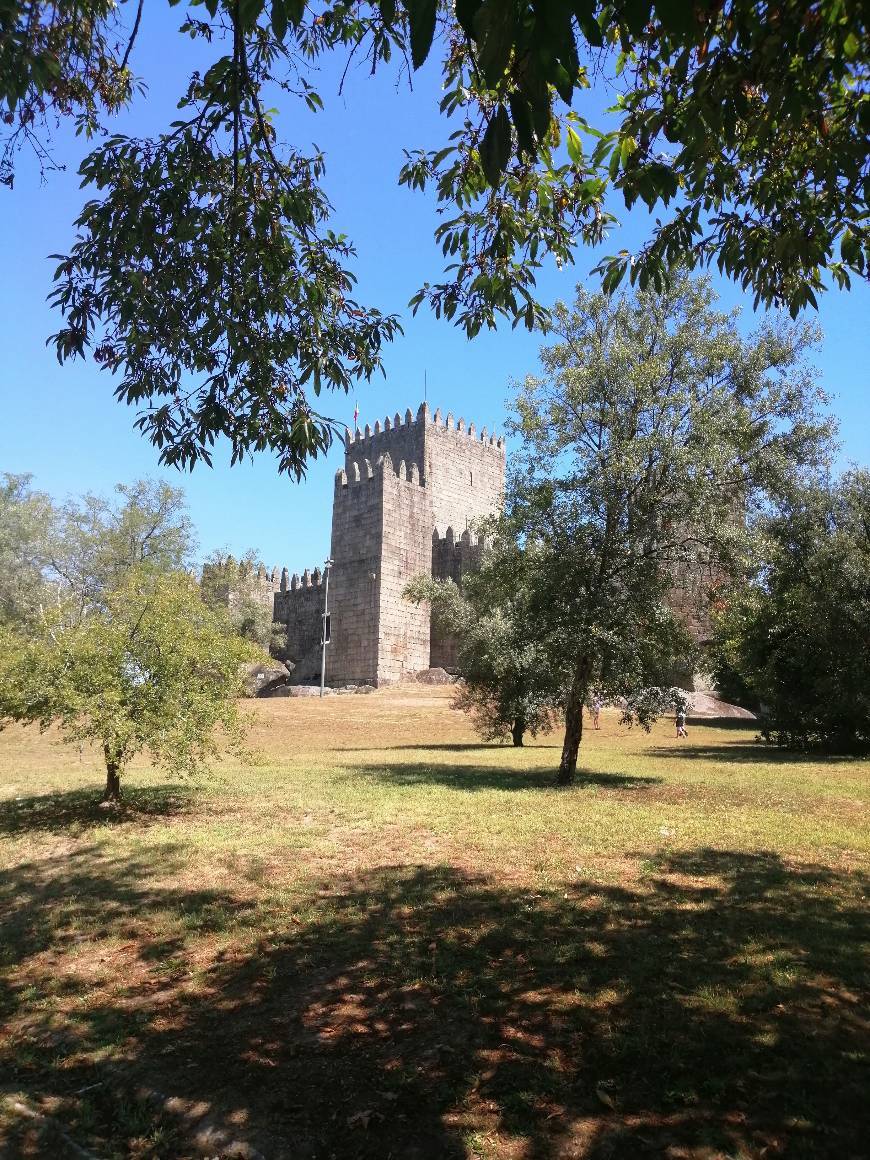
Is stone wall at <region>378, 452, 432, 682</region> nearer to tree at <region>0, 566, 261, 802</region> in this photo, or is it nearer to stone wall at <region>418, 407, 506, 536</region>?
stone wall at <region>418, 407, 506, 536</region>

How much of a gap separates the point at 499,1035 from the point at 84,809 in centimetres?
841

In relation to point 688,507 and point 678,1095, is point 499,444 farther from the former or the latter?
point 678,1095

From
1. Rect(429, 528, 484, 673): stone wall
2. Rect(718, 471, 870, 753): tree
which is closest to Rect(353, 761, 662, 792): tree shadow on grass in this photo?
Rect(718, 471, 870, 753): tree

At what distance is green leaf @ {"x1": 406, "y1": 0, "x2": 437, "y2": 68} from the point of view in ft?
6.86

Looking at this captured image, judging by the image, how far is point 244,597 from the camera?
46.6 metres

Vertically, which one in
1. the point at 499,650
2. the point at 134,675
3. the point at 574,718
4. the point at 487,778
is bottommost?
the point at 487,778

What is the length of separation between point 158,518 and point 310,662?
37.3 ft

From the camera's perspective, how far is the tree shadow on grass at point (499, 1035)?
118 inches

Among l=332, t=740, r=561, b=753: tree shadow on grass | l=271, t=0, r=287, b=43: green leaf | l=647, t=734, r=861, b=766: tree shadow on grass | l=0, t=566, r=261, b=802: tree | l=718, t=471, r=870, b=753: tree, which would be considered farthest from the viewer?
l=332, t=740, r=561, b=753: tree shadow on grass

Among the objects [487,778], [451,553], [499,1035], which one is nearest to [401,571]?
[451,553]

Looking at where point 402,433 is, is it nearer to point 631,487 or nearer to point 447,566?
point 447,566

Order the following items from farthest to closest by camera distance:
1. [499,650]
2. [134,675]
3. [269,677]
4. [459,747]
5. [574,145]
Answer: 1. [269,677]
2. [459,747]
3. [499,650]
4. [134,675]
5. [574,145]

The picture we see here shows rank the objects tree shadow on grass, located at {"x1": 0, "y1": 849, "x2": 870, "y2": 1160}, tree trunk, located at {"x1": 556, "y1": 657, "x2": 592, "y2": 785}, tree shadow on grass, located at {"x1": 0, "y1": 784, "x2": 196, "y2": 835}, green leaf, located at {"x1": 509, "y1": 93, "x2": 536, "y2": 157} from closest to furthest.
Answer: green leaf, located at {"x1": 509, "y1": 93, "x2": 536, "y2": 157} < tree shadow on grass, located at {"x1": 0, "y1": 849, "x2": 870, "y2": 1160} < tree shadow on grass, located at {"x1": 0, "y1": 784, "x2": 196, "y2": 835} < tree trunk, located at {"x1": 556, "y1": 657, "x2": 592, "y2": 785}

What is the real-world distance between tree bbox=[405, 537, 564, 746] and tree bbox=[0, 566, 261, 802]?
195 inches
